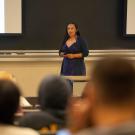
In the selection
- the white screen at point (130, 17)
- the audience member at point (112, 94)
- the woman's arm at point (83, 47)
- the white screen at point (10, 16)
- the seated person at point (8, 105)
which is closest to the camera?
the audience member at point (112, 94)

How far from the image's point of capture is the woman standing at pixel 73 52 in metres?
6.36

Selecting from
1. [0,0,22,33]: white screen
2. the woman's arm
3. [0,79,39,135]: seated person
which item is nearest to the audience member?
[0,79,39,135]: seated person

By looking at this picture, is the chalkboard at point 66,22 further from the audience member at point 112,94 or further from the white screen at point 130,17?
the audience member at point 112,94

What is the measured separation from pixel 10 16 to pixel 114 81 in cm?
598

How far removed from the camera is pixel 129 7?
7.42 meters

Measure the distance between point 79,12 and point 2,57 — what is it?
1486mm

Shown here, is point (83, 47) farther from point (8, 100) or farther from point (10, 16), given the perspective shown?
point (8, 100)

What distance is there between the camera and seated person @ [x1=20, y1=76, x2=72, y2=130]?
92.4 inches

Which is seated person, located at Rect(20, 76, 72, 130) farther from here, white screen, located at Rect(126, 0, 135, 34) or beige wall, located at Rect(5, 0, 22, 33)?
white screen, located at Rect(126, 0, 135, 34)

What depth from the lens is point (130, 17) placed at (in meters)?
7.46

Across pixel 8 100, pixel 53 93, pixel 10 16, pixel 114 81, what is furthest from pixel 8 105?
pixel 10 16

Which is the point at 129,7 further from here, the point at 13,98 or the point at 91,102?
the point at 91,102

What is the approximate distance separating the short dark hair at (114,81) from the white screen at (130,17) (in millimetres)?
6253

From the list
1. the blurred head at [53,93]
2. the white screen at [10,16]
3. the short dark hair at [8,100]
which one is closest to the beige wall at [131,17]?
the white screen at [10,16]
